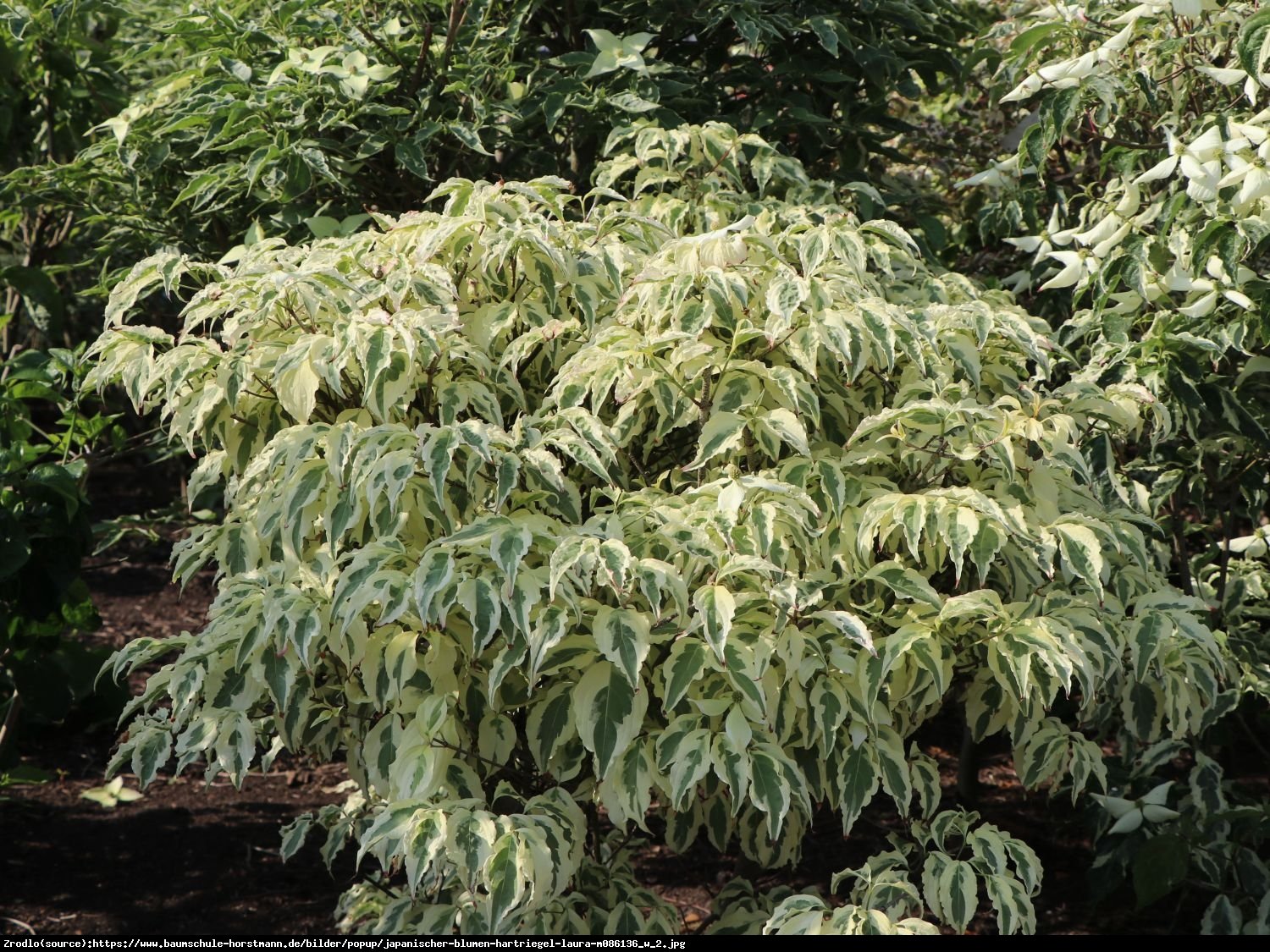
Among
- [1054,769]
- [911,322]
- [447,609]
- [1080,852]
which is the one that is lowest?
[1080,852]

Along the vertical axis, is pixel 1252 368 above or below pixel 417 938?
above

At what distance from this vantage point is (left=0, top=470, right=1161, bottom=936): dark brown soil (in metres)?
2.93

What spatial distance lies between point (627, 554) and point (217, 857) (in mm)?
2022

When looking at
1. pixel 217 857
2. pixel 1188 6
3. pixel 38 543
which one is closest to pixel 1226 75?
pixel 1188 6

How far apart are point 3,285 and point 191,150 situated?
3.71 ft

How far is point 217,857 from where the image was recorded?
321 cm

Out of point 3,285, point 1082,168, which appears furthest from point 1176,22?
point 3,285

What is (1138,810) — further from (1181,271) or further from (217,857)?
(217,857)

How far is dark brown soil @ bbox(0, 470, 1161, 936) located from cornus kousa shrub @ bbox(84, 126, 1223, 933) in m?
0.80

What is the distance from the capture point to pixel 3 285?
3934 millimetres

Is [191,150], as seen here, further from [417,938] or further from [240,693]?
[417,938]

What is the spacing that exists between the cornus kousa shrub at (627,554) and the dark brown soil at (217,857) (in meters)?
0.80

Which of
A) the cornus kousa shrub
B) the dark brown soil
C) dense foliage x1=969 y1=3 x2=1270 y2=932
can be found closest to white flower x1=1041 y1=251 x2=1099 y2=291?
dense foliage x1=969 y1=3 x2=1270 y2=932

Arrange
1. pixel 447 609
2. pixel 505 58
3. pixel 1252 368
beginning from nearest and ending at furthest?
pixel 447 609
pixel 1252 368
pixel 505 58
